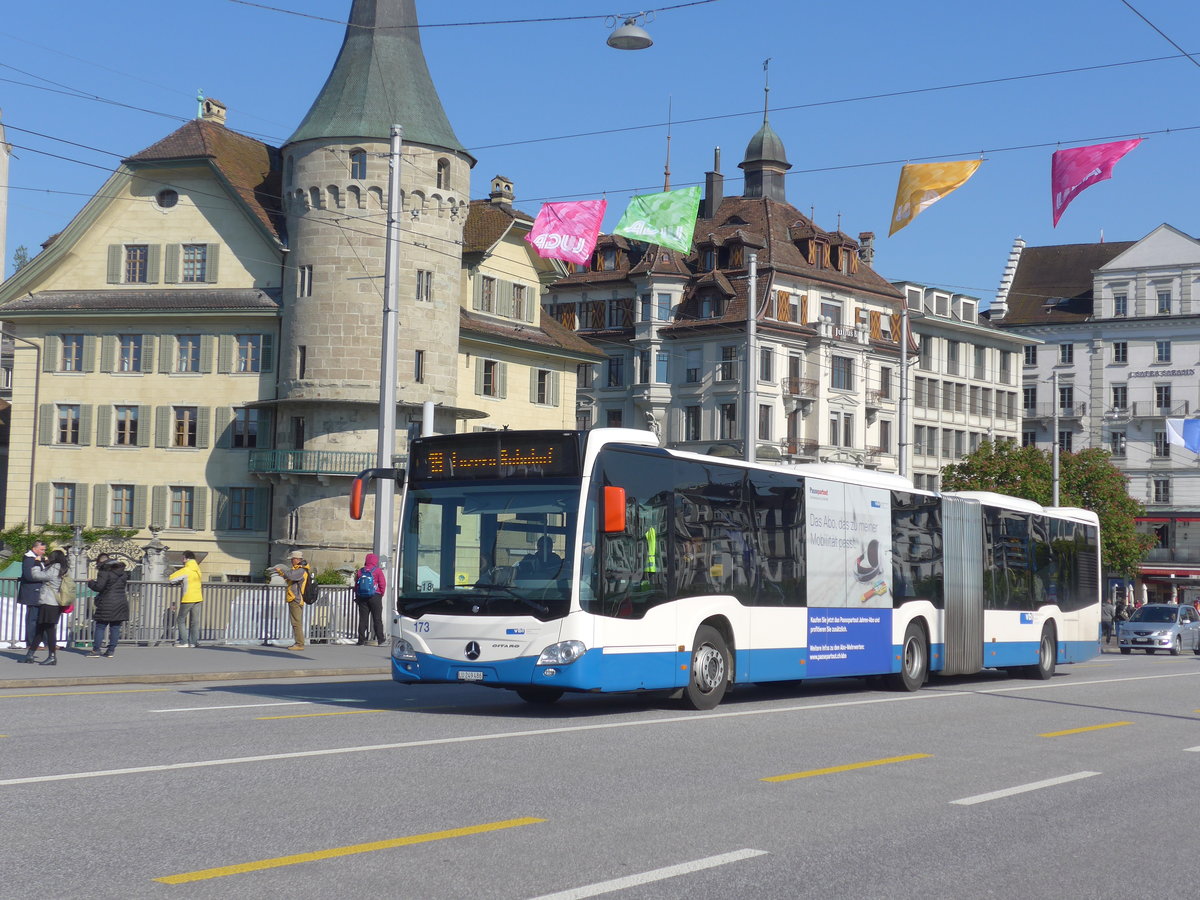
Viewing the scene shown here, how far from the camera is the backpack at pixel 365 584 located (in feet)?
89.2

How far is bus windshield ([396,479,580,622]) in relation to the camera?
15172 millimetres

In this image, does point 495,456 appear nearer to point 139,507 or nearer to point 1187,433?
point 139,507

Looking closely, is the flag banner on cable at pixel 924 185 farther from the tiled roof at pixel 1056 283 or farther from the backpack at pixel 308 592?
the tiled roof at pixel 1056 283

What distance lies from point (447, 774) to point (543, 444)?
5.44 metres

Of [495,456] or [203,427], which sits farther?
[203,427]

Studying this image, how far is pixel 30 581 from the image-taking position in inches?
888

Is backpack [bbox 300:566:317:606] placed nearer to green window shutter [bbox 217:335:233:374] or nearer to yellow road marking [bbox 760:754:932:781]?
yellow road marking [bbox 760:754:932:781]

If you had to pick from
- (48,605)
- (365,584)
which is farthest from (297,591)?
(48,605)

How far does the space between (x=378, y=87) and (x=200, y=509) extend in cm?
1630

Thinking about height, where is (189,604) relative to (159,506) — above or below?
below

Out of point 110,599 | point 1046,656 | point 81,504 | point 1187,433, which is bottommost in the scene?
point 1046,656

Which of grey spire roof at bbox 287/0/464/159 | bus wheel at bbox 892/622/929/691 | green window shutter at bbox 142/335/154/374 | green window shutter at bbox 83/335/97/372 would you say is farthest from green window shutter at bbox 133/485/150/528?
bus wheel at bbox 892/622/929/691

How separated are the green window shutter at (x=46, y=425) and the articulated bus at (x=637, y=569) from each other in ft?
137

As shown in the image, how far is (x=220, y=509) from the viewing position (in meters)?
54.5
